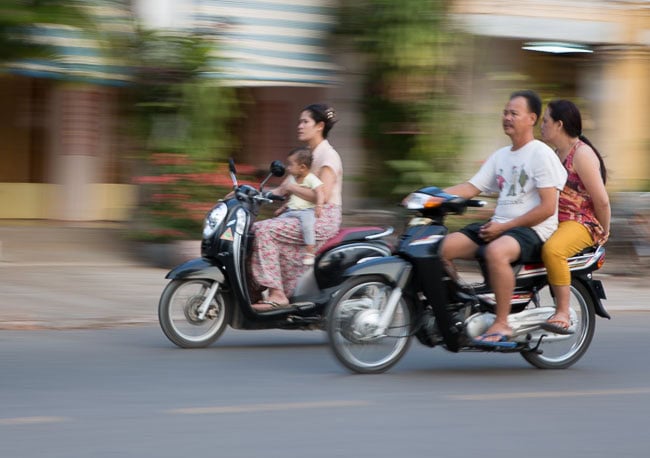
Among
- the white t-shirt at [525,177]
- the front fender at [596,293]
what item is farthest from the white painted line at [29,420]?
the front fender at [596,293]

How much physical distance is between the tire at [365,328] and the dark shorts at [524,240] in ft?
2.04

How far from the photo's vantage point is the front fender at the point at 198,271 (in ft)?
25.8

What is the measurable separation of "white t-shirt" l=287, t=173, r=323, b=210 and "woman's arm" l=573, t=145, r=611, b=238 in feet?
6.23

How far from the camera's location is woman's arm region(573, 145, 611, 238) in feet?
23.6

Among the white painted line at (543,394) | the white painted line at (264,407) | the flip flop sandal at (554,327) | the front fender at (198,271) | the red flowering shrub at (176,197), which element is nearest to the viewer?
the white painted line at (264,407)

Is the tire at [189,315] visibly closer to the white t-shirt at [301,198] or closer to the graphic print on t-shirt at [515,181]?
the white t-shirt at [301,198]

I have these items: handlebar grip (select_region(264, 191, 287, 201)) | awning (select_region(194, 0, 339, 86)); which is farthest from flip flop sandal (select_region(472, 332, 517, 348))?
awning (select_region(194, 0, 339, 86))

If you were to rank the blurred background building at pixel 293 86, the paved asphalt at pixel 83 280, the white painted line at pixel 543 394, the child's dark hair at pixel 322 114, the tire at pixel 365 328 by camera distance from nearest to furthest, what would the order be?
1. the white painted line at pixel 543 394
2. the tire at pixel 365 328
3. the child's dark hair at pixel 322 114
4. the paved asphalt at pixel 83 280
5. the blurred background building at pixel 293 86

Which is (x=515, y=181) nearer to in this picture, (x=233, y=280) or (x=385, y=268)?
Result: (x=385, y=268)

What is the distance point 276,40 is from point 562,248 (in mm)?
8172

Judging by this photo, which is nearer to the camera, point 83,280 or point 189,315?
point 189,315

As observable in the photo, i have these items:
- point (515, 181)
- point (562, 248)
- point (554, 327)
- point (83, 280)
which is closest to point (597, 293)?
point (554, 327)

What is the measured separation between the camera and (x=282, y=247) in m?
8.31

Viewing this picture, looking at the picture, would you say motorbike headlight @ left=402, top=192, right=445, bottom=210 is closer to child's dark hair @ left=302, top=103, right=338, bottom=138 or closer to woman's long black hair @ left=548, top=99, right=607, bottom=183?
woman's long black hair @ left=548, top=99, right=607, bottom=183
